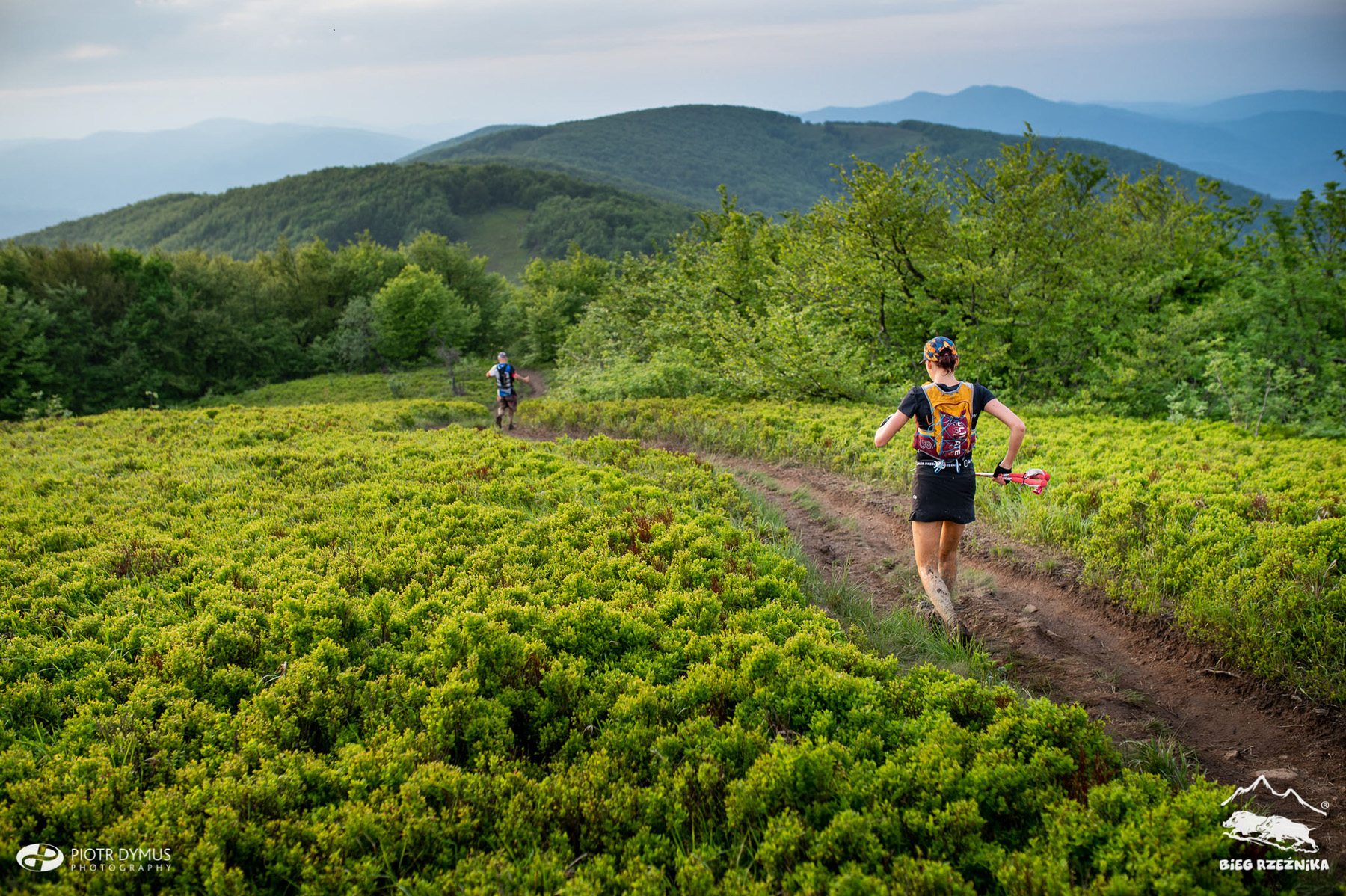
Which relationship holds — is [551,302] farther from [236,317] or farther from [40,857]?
[40,857]

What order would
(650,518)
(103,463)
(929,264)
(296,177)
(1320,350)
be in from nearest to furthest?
(650,518) → (103,463) → (1320,350) → (929,264) → (296,177)

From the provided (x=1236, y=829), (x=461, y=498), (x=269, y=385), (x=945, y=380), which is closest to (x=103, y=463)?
(x=461, y=498)

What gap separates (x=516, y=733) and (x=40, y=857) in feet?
7.83

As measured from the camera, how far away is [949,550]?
249 inches

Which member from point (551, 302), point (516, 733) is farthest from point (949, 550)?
point (551, 302)

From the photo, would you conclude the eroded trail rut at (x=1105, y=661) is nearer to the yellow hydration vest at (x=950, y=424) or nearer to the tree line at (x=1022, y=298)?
the yellow hydration vest at (x=950, y=424)

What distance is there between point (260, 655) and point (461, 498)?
12.3 ft

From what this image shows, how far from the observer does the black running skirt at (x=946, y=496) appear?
19.8 feet

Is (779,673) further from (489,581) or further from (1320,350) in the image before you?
(1320,350)

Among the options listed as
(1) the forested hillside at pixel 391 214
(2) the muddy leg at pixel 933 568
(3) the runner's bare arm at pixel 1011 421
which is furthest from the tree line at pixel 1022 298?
(1) the forested hillside at pixel 391 214

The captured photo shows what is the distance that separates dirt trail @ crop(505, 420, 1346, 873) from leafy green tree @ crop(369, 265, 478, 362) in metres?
48.6

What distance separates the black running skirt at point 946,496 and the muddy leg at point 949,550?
0.12m

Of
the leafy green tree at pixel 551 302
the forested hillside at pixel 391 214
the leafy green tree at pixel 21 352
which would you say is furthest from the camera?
the forested hillside at pixel 391 214

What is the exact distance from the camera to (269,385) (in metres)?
50.1
